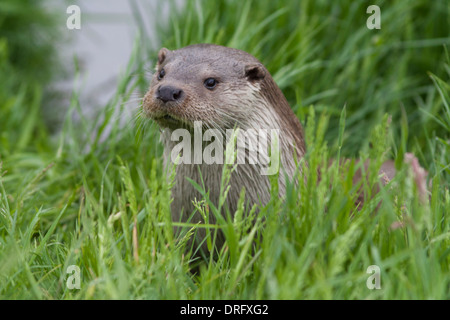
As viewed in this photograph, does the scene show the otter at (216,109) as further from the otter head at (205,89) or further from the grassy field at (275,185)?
the grassy field at (275,185)

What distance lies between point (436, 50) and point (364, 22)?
471 millimetres

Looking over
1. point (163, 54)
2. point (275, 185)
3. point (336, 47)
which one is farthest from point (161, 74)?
point (336, 47)

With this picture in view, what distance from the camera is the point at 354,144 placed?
12.6ft

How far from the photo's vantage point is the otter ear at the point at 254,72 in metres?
2.57

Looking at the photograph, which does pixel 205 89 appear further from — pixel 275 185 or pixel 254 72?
pixel 275 185

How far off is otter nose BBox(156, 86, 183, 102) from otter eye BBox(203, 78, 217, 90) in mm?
144

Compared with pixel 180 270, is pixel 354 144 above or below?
above

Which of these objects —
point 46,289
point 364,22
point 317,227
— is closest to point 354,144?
point 364,22

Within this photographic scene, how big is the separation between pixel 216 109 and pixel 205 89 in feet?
0.30

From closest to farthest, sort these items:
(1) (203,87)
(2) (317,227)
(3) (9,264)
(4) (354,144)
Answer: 1. (3) (9,264)
2. (2) (317,227)
3. (1) (203,87)
4. (4) (354,144)

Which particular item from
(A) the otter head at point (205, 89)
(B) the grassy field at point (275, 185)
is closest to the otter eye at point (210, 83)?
(A) the otter head at point (205, 89)

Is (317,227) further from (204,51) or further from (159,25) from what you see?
(159,25)

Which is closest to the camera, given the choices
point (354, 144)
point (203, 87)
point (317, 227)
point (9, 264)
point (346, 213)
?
point (9, 264)

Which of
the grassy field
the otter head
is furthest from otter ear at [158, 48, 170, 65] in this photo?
the grassy field
